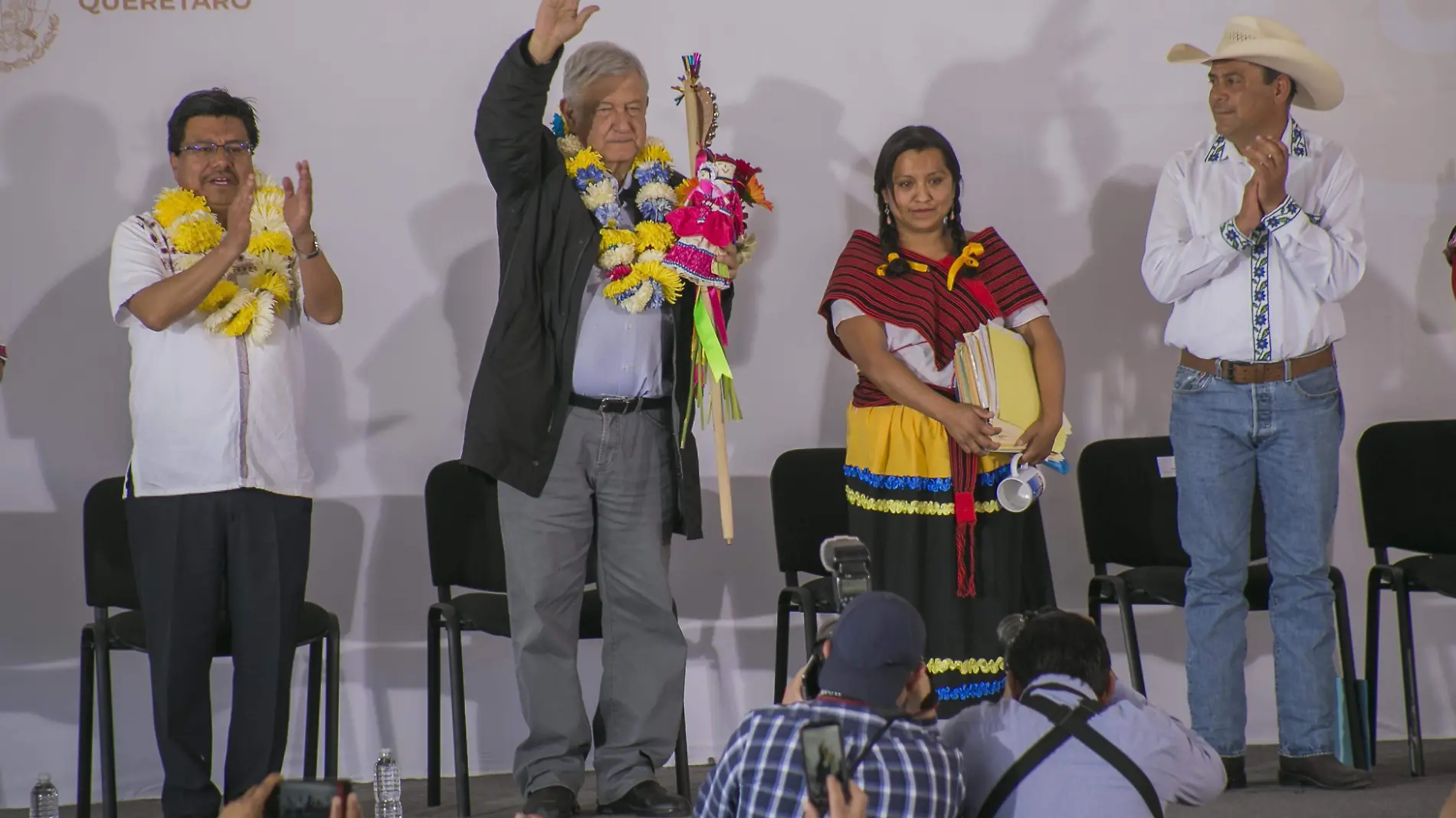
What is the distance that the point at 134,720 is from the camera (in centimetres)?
435

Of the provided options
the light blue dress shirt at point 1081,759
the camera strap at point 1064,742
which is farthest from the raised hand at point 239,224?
the camera strap at point 1064,742

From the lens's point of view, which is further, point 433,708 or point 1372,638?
point 1372,638

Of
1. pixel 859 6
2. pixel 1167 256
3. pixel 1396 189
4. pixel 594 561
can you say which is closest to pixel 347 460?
pixel 594 561

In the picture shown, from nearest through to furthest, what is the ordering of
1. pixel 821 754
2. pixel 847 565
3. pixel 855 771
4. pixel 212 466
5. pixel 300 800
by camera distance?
pixel 300 800, pixel 821 754, pixel 855 771, pixel 847 565, pixel 212 466

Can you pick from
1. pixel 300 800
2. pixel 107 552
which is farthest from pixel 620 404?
pixel 300 800

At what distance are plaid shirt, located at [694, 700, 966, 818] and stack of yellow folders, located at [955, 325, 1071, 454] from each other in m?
1.60

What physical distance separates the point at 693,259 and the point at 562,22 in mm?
624

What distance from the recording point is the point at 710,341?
12.0 feet

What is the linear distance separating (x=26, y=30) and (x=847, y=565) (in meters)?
3.07

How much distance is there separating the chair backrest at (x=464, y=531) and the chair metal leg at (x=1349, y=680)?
2239 millimetres

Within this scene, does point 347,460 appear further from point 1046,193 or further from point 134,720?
point 1046,193

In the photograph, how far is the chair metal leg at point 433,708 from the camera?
4070 millimetres

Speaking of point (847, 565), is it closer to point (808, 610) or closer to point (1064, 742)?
point (1064, 742)

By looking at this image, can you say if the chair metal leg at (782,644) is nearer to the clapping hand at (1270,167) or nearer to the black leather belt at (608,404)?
the black leather belt at (608,404)
